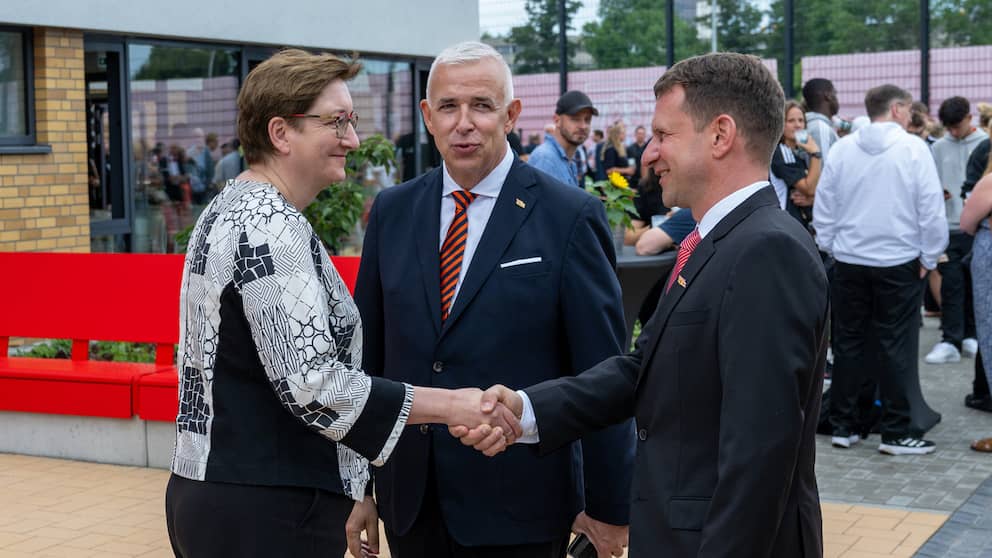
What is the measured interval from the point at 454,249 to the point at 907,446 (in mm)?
5434

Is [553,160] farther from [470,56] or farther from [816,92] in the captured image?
[470,56]

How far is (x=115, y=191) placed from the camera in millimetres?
12312

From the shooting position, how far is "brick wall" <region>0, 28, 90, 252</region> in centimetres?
1098

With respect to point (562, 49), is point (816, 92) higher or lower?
lower

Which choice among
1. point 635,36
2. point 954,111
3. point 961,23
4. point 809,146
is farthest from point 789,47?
point 809,146

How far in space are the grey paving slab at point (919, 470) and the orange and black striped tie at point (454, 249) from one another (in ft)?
11.6

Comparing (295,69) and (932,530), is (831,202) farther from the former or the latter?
(295,69)

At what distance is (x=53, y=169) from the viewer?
11.4 metres

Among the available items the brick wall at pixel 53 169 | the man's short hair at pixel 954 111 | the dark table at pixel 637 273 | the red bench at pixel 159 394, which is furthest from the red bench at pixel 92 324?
the man's short hair at pixel 954 111

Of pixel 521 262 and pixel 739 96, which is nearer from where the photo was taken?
pixel 739 96

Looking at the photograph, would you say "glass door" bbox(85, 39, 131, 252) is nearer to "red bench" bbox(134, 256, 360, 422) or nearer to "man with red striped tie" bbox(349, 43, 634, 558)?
"red bench" bbox(134, 256, 360, 422)

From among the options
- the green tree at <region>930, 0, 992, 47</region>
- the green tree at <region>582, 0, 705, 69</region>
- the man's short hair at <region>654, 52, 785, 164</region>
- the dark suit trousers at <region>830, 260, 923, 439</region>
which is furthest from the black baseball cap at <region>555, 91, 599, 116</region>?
the green tree at <region>582, 0, 705, 69</region>

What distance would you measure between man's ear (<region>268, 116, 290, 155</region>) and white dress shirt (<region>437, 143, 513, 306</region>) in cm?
64

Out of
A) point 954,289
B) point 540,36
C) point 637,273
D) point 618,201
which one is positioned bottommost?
point 954,289
